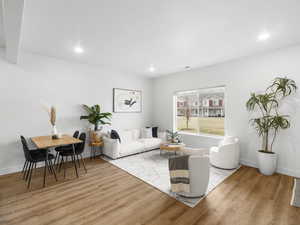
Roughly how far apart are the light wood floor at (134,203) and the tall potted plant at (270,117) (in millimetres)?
373

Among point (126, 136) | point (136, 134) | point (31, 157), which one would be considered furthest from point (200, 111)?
point (31, 157)

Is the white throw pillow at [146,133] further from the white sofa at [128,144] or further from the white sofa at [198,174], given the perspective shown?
the white sofa at [198,174]

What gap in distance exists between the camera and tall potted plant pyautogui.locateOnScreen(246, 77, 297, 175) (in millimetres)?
3078

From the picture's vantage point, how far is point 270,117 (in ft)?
10.9

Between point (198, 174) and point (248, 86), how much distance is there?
2913 mm

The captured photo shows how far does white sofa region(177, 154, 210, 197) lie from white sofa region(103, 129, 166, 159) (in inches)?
90.7

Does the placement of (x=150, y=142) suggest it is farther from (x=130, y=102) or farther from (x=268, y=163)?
(x=268, y=163)

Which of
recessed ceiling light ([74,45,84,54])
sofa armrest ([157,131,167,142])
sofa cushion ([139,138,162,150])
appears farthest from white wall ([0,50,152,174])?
sofa armrest ([157,131,167,142])

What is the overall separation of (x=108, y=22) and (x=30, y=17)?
118 centimetres

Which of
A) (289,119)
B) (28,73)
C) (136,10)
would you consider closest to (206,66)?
(289,119)

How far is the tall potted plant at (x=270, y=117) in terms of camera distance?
308 cm

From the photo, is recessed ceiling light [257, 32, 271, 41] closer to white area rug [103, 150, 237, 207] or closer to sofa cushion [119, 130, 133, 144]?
white area rug [103, 150, 237, 207]

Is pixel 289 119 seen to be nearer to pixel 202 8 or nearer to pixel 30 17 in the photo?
pixel 202 8

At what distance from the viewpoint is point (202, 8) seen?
196cm
